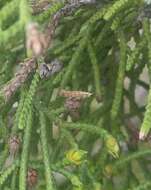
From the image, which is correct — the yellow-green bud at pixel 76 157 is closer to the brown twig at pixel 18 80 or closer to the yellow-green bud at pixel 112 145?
the yellow-green bud at pixel 112 145

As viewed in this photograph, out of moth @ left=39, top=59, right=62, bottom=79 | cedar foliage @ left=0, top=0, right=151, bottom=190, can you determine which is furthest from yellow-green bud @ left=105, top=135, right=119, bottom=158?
moth @ left=39, top=59, right=62, bottom=79

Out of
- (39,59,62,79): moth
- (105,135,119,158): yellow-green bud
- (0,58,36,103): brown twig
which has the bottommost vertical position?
(105,135,119,158): yellow-green bud

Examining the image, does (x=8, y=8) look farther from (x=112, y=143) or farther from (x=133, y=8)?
(x=133, y=8)

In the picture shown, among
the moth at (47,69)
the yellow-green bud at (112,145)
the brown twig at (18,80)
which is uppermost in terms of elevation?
the brown twig at (18,80)

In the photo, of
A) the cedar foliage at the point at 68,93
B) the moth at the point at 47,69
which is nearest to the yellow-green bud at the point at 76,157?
the cedar foliage at the point at 68,93

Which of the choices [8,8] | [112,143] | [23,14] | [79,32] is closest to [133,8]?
[79,32]

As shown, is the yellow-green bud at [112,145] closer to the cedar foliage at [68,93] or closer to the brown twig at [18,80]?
the cedar foliage at [68,93]

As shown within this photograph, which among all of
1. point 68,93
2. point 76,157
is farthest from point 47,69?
point 76,157

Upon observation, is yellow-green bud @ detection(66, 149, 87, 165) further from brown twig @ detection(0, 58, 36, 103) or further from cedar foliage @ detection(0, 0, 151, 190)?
brown twig @ detection(0, 58, 36, 103)

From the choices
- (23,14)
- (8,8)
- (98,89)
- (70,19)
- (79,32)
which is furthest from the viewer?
(70,19)

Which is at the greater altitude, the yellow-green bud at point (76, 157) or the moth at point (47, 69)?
the moth at point (47, 69)

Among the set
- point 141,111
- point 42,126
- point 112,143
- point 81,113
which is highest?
point 42,126
